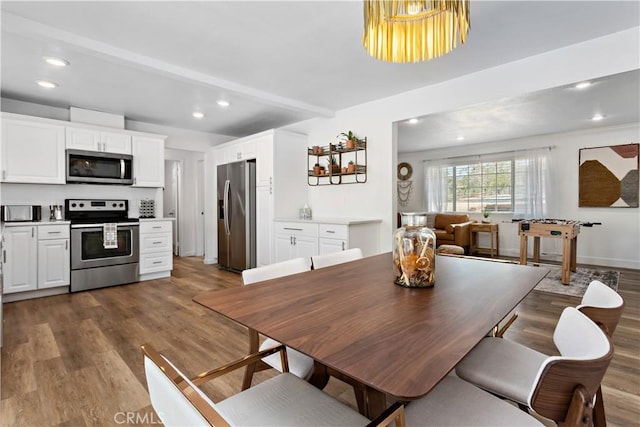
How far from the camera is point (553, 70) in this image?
2.71 meters

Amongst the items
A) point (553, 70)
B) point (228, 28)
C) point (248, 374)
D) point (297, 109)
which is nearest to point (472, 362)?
point (248, 374)

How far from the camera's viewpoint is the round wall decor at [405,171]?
7.87 meters

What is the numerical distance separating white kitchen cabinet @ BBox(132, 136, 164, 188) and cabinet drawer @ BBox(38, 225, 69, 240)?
1016 mm

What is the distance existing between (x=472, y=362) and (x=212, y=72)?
127 inches

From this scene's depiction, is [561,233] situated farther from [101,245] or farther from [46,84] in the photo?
[46,84]

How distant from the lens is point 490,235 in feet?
21.1

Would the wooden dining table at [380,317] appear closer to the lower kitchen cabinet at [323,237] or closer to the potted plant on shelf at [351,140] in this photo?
the lower kitchen cabinet at [323,237]

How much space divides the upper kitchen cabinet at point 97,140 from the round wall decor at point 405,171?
6.01 meters

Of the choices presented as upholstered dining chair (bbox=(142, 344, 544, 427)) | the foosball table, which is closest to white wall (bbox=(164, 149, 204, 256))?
the foosball table

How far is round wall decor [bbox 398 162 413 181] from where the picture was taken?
7871 millimetres

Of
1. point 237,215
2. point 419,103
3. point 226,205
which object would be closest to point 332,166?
point 419,103

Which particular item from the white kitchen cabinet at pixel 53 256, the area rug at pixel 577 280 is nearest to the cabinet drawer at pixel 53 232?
the white kitchen cabinet at pixel 53 256

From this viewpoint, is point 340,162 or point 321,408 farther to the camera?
point 340,162

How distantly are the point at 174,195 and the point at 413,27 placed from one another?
641 centimetres
